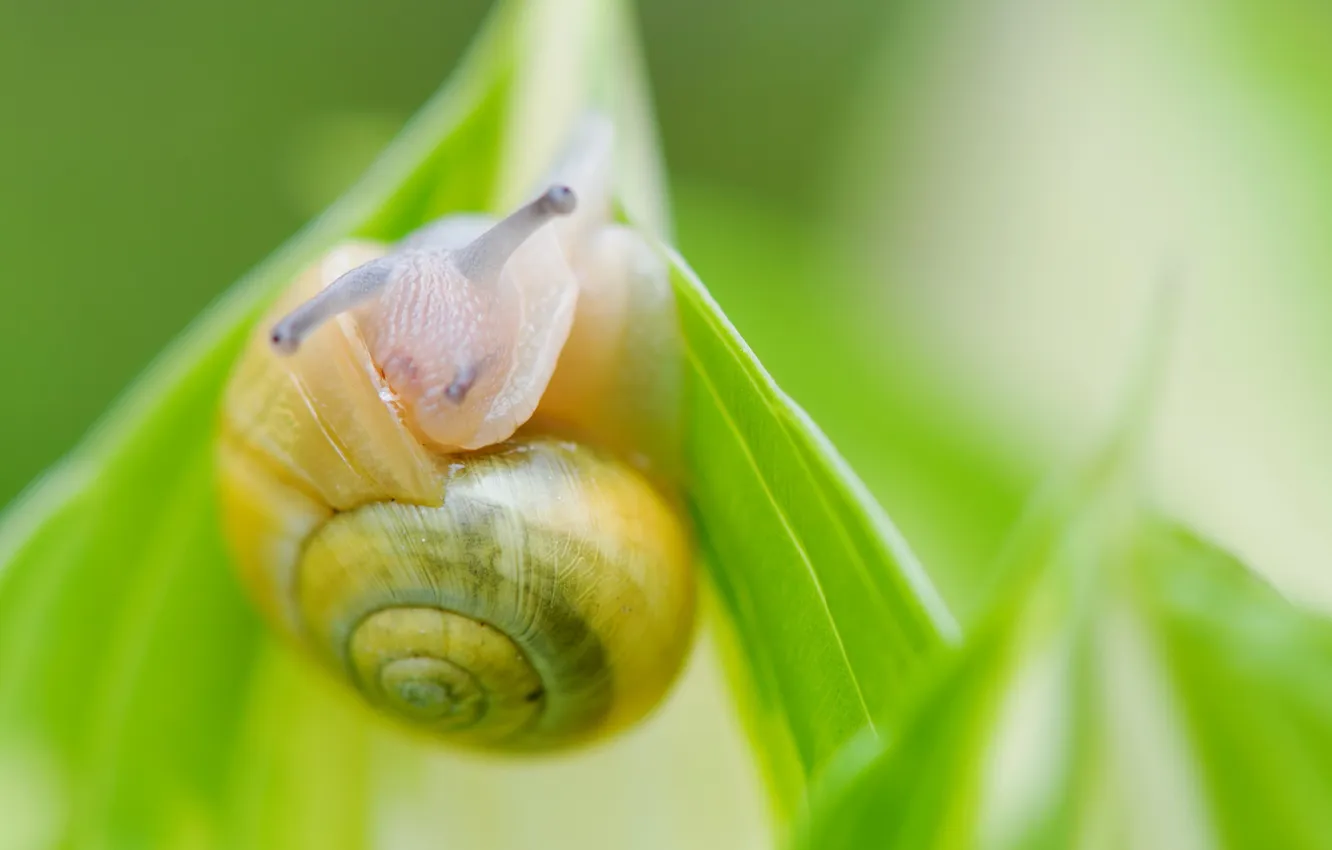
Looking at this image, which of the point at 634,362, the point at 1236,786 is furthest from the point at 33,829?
the point at 1236,786

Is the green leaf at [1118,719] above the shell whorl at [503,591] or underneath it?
above

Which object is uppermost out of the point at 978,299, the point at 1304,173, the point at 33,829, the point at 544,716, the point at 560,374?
the point at 1304,173

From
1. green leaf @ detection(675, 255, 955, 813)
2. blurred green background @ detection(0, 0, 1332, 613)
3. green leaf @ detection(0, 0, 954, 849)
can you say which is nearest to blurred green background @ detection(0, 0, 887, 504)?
blurred green background @ detection(0, 0, 1332, 613)

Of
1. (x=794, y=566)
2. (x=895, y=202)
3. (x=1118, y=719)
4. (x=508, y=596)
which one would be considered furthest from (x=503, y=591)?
(x=895, y=202)

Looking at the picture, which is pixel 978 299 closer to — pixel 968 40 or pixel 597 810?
pixel 968 40

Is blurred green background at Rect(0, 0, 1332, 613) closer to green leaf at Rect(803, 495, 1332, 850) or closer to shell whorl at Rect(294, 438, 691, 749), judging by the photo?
shell whorl at Rect(294, 438, 691, 749)

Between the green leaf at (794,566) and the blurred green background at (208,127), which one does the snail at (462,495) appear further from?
the blurred green background at (208,127)

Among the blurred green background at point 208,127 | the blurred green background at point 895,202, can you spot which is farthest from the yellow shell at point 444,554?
the blurred green background at point 208,127
